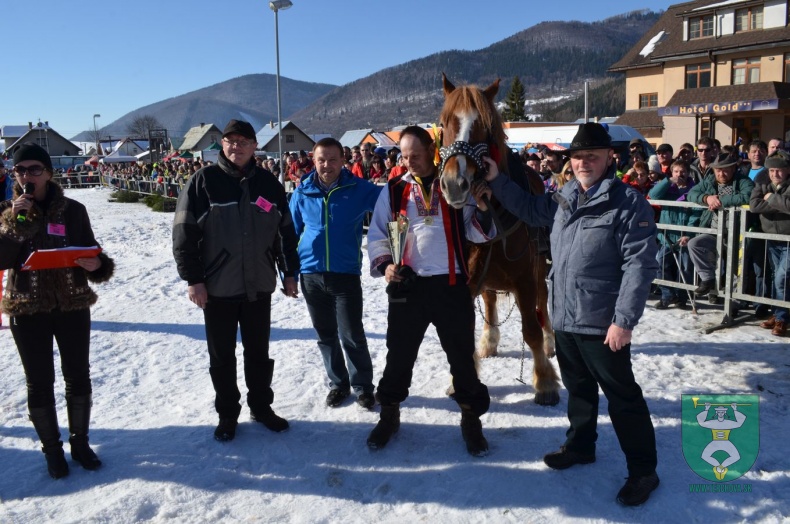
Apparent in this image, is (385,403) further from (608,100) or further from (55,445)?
(608,100)

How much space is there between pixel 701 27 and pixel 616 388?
119ft

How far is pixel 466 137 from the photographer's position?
3.42 m

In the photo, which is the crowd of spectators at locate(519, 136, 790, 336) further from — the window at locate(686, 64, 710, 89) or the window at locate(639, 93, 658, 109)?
the window at locate(639, 93, 658, 109)

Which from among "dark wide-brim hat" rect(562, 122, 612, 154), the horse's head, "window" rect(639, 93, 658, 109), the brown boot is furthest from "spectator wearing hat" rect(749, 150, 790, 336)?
"window" rect(639, 93, 658, 109)

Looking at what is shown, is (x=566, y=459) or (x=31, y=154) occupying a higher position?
(x=31, y=154)

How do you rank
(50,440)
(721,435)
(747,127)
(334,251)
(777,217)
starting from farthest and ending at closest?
(747,127) → (777,217) → (334,251) → (721,435) → (50,440)

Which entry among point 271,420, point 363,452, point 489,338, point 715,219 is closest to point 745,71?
point 715,219

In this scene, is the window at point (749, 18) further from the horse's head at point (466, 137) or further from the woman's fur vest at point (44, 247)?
the woman's fur vest at point (44, 247)

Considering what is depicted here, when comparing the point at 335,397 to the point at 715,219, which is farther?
the point at 715,219

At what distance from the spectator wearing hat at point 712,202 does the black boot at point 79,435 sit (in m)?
6.16

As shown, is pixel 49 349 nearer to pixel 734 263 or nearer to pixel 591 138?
pixel 591 138

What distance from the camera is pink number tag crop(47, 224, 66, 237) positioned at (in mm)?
3447

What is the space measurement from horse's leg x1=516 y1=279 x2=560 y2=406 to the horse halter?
1.34m

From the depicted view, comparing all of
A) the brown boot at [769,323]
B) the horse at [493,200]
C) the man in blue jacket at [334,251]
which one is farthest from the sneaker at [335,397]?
the brown boot at [769,323]
